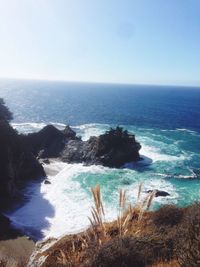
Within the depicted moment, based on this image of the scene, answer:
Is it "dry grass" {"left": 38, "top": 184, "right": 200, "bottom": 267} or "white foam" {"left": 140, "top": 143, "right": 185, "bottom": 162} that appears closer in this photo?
"dry grass" {"left": 38, "top": 184, "right": 200, "bottom": 267}

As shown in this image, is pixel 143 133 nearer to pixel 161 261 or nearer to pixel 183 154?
pixel 183 154

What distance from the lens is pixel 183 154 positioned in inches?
2504

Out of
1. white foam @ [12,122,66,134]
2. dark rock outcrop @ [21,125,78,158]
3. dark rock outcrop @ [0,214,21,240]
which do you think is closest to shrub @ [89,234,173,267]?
dark rock outcrop @ [0,214,21,240]

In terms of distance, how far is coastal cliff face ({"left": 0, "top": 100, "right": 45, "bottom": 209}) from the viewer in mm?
39656

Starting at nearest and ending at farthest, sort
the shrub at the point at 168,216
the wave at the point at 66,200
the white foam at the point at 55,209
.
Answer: the shrub at the point at 168,216 < the white foam at the point at 55,209 < the wave at the point at 66,200

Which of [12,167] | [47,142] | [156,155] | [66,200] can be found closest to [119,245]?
[66,200]

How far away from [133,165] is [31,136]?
20.6m

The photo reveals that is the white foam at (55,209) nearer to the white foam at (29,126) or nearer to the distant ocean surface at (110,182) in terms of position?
the distant ocean surface at (110,182)

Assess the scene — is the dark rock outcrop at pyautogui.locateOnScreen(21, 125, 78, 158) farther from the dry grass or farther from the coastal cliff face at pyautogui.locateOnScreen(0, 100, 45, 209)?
the dry grass

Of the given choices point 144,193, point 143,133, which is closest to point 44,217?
point 144,193

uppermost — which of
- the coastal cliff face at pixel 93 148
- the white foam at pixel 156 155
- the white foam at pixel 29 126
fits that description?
the coastal cliff face at pixel 93 148

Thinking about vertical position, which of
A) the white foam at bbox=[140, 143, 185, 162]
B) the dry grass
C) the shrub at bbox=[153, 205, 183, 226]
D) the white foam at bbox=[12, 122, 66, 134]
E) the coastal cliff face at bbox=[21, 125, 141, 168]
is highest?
the dry grass

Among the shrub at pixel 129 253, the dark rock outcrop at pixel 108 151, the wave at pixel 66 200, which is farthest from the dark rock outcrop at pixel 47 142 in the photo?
the shrub at pixel 129 253

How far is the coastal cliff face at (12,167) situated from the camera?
130 feet
